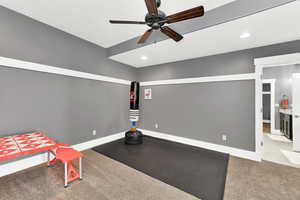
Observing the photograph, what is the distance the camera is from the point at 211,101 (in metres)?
3.15

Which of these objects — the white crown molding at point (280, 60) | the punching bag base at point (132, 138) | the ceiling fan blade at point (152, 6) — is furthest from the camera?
the punching bag base at point (132, 138)

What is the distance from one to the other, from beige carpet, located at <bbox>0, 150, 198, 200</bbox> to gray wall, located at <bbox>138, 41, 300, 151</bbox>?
6.41ft

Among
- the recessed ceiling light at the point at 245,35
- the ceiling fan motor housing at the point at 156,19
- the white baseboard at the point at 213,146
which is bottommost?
the white baseboard at the point at 213,146

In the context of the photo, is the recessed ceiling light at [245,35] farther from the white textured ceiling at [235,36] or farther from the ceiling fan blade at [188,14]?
the ceiling fan blade at [188,14]

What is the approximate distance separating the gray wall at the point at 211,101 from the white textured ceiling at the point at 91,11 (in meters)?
1.58

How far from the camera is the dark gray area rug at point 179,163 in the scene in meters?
1.80

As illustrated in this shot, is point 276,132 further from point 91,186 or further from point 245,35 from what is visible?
point 91,186

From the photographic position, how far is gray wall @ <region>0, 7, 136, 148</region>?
1.98m

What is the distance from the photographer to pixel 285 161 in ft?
8.18

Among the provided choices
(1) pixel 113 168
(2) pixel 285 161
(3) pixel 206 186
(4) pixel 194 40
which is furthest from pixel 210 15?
(2) pixel 285 161

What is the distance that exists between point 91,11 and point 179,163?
131 inches

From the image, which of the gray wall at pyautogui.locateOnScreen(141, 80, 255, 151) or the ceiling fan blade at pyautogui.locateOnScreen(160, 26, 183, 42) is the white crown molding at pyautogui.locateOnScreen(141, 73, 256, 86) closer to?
the gray wall at pyautogui.locateOnScreen(141, 80, 255, 151)

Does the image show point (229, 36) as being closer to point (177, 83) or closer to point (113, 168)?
point (177, 83)

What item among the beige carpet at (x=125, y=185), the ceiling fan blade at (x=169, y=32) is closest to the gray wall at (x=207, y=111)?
the beige carpet at (x=125, y=185)
